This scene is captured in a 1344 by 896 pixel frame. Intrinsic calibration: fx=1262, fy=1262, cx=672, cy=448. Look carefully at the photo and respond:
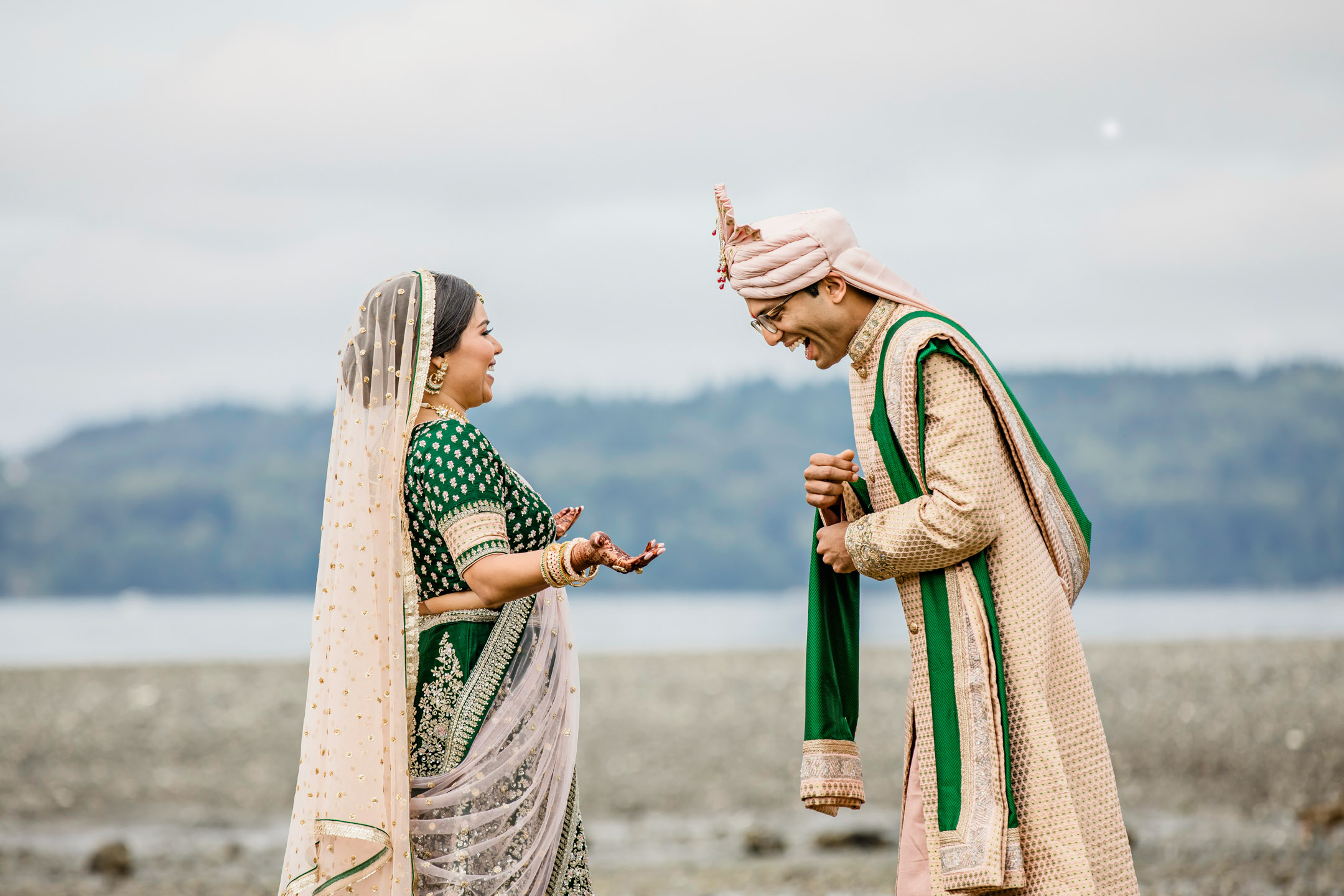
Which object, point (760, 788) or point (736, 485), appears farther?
point (736, 485)

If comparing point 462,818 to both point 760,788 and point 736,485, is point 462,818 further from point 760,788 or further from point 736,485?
point 736,485

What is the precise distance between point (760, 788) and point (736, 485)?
106 meters

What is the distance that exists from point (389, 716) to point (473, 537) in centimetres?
50

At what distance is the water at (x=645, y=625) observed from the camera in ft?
97.1

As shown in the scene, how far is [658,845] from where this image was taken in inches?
358

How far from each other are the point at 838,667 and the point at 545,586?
0.78 meters

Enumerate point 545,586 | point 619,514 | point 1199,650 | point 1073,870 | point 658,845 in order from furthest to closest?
1. point 619,514
2. point 1199,650
3. point 658,845
4. point 545,586
5. point 1073,870

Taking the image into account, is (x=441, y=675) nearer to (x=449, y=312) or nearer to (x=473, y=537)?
(x=473, y=537)

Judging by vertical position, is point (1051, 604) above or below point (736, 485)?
below

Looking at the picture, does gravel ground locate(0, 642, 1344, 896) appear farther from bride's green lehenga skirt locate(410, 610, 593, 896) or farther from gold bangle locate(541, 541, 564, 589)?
gold bangle locate(541, 541, 564, 589)

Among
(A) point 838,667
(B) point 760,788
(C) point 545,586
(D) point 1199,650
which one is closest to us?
(C) point 545,586

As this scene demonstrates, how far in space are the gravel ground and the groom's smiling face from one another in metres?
4.93

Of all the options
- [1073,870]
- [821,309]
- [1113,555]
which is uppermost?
[1113,555]

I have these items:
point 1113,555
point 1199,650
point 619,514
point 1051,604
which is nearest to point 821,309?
point 1051,604
